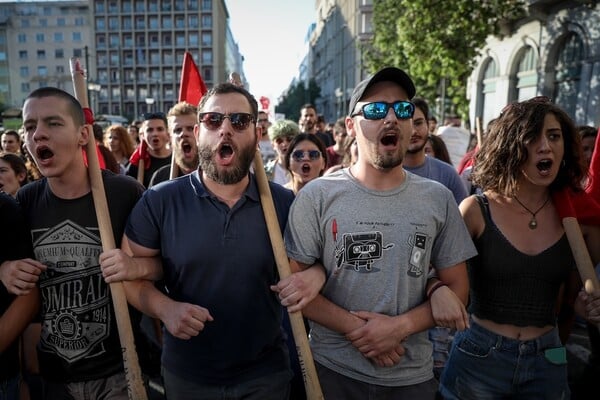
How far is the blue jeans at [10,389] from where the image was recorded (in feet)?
7.36

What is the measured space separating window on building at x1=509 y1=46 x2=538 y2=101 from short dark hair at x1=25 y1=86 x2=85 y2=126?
16277mm

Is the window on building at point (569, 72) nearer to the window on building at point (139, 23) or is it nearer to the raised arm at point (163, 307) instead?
the raised arm at point (163, 307)

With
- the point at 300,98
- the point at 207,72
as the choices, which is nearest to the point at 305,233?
the point at 300,98

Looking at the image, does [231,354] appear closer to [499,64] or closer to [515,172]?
[515,172]

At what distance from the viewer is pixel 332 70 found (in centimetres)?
6569

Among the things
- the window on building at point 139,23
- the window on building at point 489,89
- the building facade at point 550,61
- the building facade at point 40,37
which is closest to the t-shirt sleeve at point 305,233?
the building facade at point 550,61

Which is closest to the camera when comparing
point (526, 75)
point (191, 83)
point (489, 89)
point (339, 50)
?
point (191, 83)

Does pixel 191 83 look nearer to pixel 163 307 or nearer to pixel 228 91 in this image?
pixel 228 91

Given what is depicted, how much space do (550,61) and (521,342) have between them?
15.2 m

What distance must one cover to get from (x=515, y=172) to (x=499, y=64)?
56.9ft

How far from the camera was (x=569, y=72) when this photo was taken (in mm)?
13977

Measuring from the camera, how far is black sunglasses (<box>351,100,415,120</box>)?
2.16m

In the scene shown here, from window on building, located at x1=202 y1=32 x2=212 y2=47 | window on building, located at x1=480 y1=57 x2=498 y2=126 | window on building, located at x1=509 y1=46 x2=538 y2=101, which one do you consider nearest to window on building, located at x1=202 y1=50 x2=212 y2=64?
window on building, located at x1=202 y1=32 x2=212 y2=47

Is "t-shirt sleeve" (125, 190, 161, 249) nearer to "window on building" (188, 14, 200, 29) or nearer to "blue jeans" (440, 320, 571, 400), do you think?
"blue jeans" (440, 320, 571, 400)
